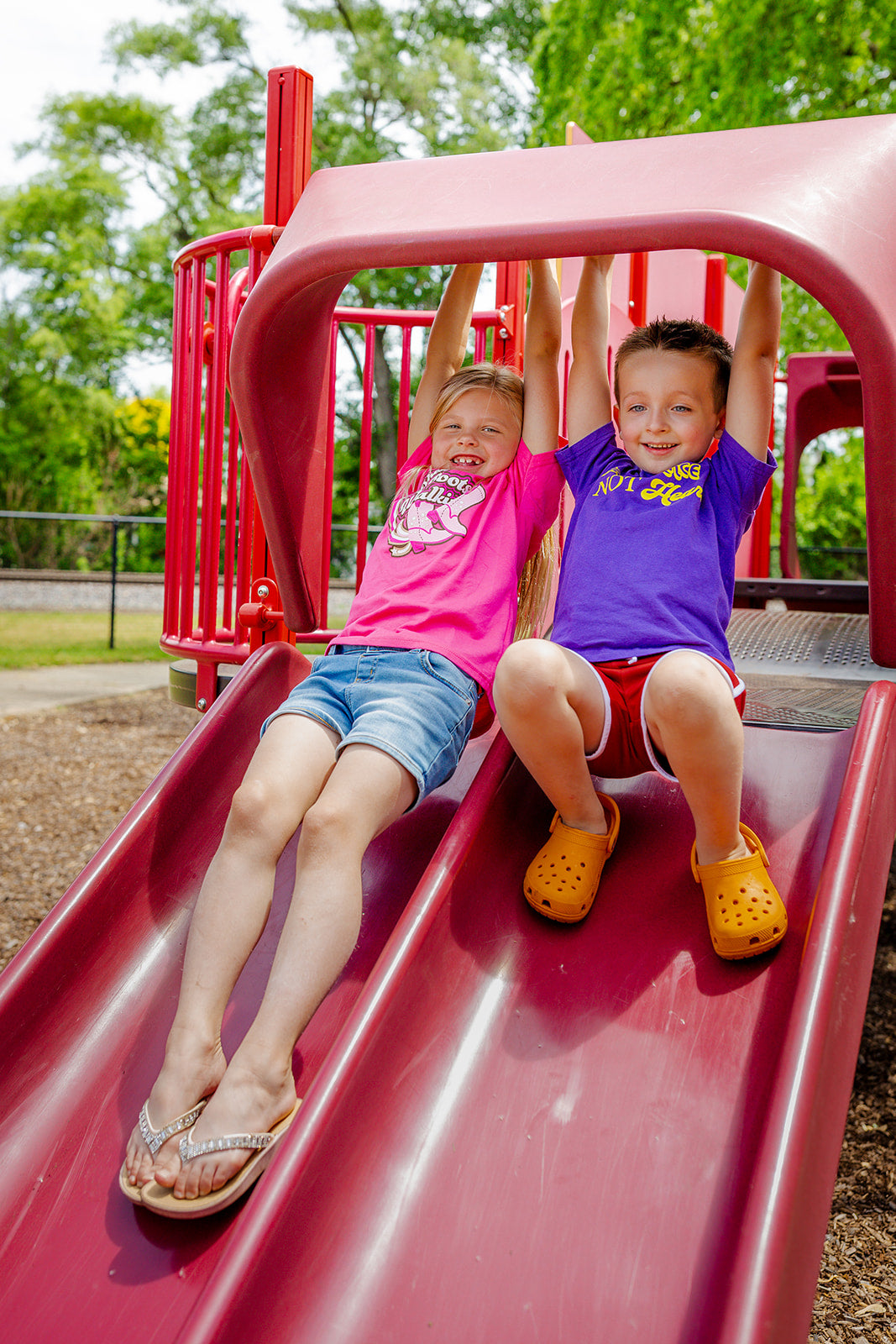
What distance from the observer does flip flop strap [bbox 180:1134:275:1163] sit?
141cm

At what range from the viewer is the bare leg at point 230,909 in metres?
1.49

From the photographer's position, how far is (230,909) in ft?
5.38

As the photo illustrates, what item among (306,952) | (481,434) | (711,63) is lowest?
(306,952)

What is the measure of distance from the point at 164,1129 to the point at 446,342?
5.89 feet

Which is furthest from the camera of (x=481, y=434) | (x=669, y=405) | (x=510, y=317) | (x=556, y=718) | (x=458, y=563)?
(x=510, y=317)

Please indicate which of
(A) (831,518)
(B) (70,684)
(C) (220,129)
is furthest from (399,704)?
(C) (220,129)

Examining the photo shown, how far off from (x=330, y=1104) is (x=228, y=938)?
33 centimetres

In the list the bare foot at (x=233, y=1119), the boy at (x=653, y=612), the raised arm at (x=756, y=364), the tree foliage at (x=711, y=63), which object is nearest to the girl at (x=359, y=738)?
the bare foot at (x=233, y=1119)

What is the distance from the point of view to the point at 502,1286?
1.31m

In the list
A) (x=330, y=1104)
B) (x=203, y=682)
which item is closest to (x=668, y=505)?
(x=330, y=1104)

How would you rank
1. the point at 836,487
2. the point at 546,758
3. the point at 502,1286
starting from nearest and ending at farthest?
the point at 502,1286 → the point at 546,758 → the point at 836,487

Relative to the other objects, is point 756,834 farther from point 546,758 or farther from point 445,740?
point 445,740

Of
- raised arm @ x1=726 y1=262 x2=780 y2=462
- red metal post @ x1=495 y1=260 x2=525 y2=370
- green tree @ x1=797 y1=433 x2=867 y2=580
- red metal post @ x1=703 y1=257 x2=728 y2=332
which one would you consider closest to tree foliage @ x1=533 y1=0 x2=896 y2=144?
red metal post @ x1=703 y1=257 x2=728 y2=332

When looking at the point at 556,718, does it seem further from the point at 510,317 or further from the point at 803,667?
the point at 510,317
